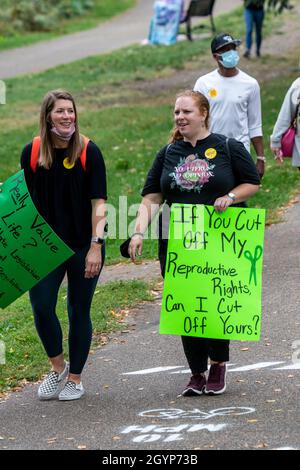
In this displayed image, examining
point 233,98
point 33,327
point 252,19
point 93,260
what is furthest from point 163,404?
point 252,19

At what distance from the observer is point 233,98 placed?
31.9 feet

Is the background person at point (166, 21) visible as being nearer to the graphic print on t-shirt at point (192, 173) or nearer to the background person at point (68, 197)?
the background person at point (68, 197)

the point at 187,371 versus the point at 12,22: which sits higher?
the point at 12,22

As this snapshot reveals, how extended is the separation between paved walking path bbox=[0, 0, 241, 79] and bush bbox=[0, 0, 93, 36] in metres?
1.31

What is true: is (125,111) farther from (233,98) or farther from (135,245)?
(135,245)

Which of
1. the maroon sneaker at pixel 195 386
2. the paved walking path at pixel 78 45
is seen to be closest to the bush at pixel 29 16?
the paved walking path at pixel 78 45

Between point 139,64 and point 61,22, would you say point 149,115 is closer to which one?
point 139,64

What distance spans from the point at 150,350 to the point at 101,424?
5.97 ft

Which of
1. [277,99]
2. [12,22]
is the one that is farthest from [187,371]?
[12,22]

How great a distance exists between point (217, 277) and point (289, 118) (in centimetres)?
307

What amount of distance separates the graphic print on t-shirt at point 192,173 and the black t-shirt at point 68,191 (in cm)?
45

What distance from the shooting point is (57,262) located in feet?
23.0

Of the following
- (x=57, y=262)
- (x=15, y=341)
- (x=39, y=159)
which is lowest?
(x=15, y=341)

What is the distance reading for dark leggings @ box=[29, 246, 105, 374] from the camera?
7.17 meters
